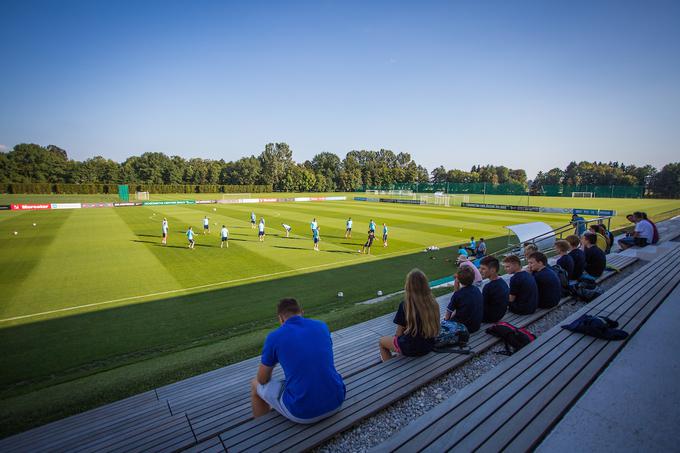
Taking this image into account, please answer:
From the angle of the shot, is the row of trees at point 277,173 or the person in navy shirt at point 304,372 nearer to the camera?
the person in navy shirt at point 304,372

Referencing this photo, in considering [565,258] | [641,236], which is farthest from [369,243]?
[565,258]

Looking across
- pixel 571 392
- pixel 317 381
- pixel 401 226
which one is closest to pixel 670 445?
pixel 571 392

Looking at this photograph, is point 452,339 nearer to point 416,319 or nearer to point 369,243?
point 416,319

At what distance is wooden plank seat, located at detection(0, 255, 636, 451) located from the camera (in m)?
3.72

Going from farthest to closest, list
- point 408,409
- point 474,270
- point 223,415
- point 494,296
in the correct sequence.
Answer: point 474,270, point 494,296, point 223,415, point 408,409

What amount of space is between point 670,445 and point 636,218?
1404 cm

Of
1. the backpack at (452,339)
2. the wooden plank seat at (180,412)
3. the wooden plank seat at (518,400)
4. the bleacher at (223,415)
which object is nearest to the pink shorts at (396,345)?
the bleacher at (223,415)

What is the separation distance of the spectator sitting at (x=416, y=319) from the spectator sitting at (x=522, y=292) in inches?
94.0

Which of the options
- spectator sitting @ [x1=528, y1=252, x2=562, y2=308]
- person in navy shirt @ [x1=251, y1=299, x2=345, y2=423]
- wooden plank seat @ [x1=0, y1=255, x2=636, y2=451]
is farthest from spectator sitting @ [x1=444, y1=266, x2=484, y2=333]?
person in navy shirt @ [x1=251, y1=299, x2=345, y2=423]

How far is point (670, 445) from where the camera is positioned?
272cm

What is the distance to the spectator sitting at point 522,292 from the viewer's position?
229 inches

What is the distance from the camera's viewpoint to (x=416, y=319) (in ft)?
13.8

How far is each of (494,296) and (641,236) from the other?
1187 cm

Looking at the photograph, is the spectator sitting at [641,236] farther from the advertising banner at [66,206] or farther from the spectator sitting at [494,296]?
the advertising banner at [66,206]
